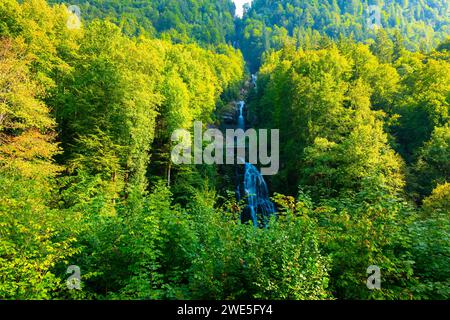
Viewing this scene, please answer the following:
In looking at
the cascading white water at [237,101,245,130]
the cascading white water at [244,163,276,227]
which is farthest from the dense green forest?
the cascading white water at [237,101,245,130]

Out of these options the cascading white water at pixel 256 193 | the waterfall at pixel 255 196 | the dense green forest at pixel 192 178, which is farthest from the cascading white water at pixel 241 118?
the cascading white water at pixel 256 193

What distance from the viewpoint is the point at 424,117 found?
25750 millimetres

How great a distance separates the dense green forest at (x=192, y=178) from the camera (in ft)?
16.2

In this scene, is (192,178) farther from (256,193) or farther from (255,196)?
(256,193)

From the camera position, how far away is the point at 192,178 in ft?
74.2

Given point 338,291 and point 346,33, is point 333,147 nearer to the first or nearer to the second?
point 338,291

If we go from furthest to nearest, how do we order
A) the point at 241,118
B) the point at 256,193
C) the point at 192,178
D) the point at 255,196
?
1. the point at 241,118
2. the point at 256,193
3. the point at 255,196
4. the point at 192,178

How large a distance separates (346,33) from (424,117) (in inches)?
3867

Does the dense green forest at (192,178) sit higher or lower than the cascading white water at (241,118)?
lower

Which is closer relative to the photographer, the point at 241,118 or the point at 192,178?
the point at 192,178

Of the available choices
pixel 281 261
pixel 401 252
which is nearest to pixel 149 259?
pixel 281 261

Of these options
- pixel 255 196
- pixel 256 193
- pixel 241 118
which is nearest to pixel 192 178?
pixel 255 196

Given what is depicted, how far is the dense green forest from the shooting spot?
495 cm

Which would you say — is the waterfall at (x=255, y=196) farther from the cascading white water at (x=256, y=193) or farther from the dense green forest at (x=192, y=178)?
the dense green forest at (x=192, y=178)
